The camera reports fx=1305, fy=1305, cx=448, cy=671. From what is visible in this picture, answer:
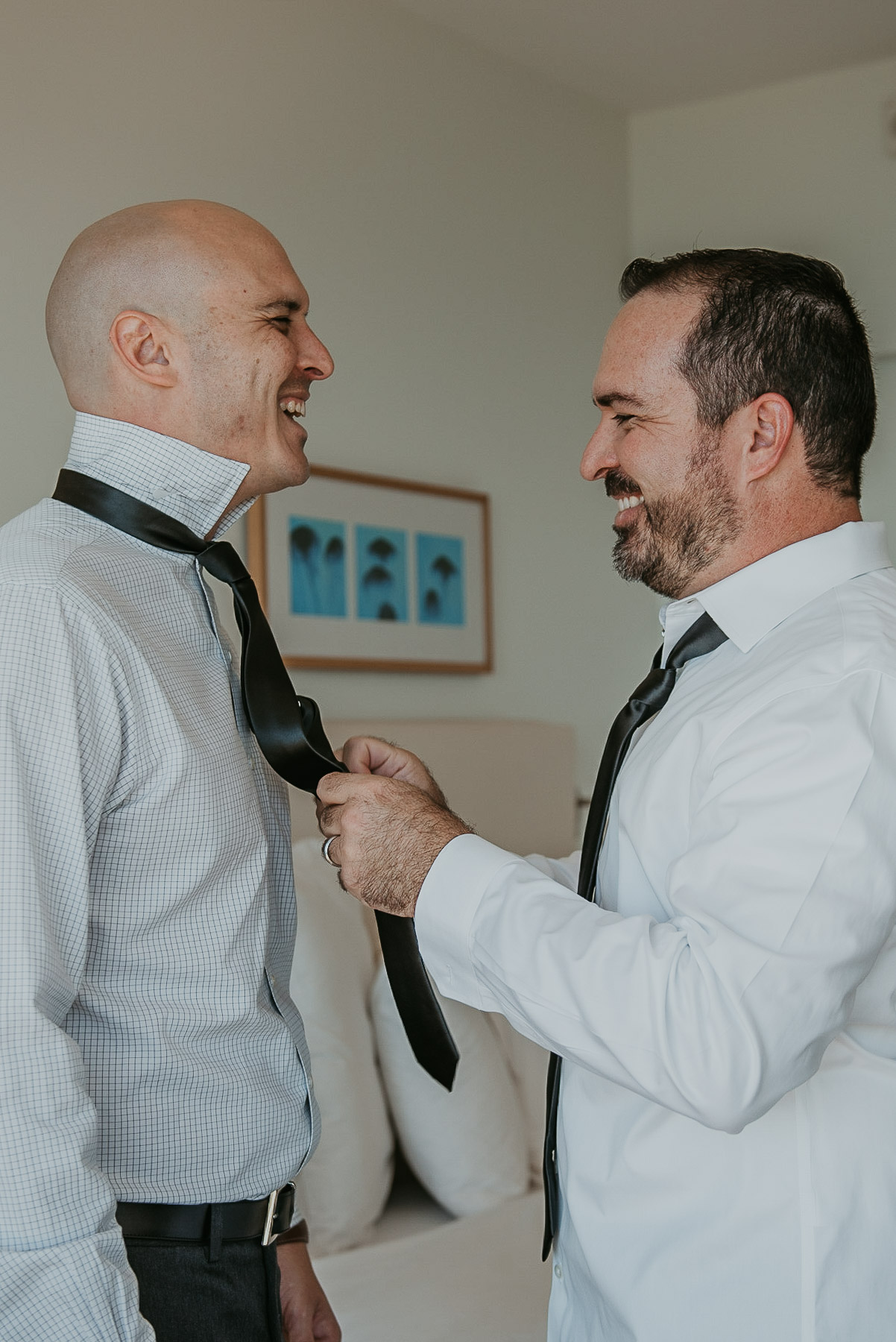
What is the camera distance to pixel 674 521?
4.96 feet

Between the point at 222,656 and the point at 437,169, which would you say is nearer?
the point at 222,656

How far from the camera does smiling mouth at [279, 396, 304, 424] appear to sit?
5.08ft

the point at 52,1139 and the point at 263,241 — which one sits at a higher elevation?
the point at 263,241

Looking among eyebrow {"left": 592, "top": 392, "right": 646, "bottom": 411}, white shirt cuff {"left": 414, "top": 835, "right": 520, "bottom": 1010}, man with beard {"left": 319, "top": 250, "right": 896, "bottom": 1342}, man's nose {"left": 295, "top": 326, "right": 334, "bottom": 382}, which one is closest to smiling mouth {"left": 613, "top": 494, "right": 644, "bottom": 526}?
man with beard {"left": 319, "top": 250, "right": 896, "bottom": 1342}

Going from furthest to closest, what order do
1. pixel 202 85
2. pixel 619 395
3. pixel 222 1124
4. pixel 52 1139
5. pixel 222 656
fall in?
pixel 202 85, pixel 619 395, pixel 222 656, pixel 222 1124, pixel 52 1139

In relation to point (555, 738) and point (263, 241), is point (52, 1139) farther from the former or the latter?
point (555, 738)

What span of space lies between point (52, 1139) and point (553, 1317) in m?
0.70

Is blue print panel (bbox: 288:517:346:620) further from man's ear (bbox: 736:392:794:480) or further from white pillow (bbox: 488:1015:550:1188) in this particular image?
man's ear (bbox: 736:392:794:480)

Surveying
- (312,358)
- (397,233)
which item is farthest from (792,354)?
(397,233)

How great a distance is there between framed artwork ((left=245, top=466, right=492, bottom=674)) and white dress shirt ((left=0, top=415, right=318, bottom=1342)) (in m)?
1.56

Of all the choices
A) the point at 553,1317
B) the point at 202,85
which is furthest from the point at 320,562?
the point at 553,1317

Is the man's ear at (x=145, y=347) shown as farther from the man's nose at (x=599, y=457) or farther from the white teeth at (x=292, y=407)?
the man's nose at (x=599, y=457)

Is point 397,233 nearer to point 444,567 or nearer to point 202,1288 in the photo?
point 444,567

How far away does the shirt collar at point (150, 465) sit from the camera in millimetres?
1401
